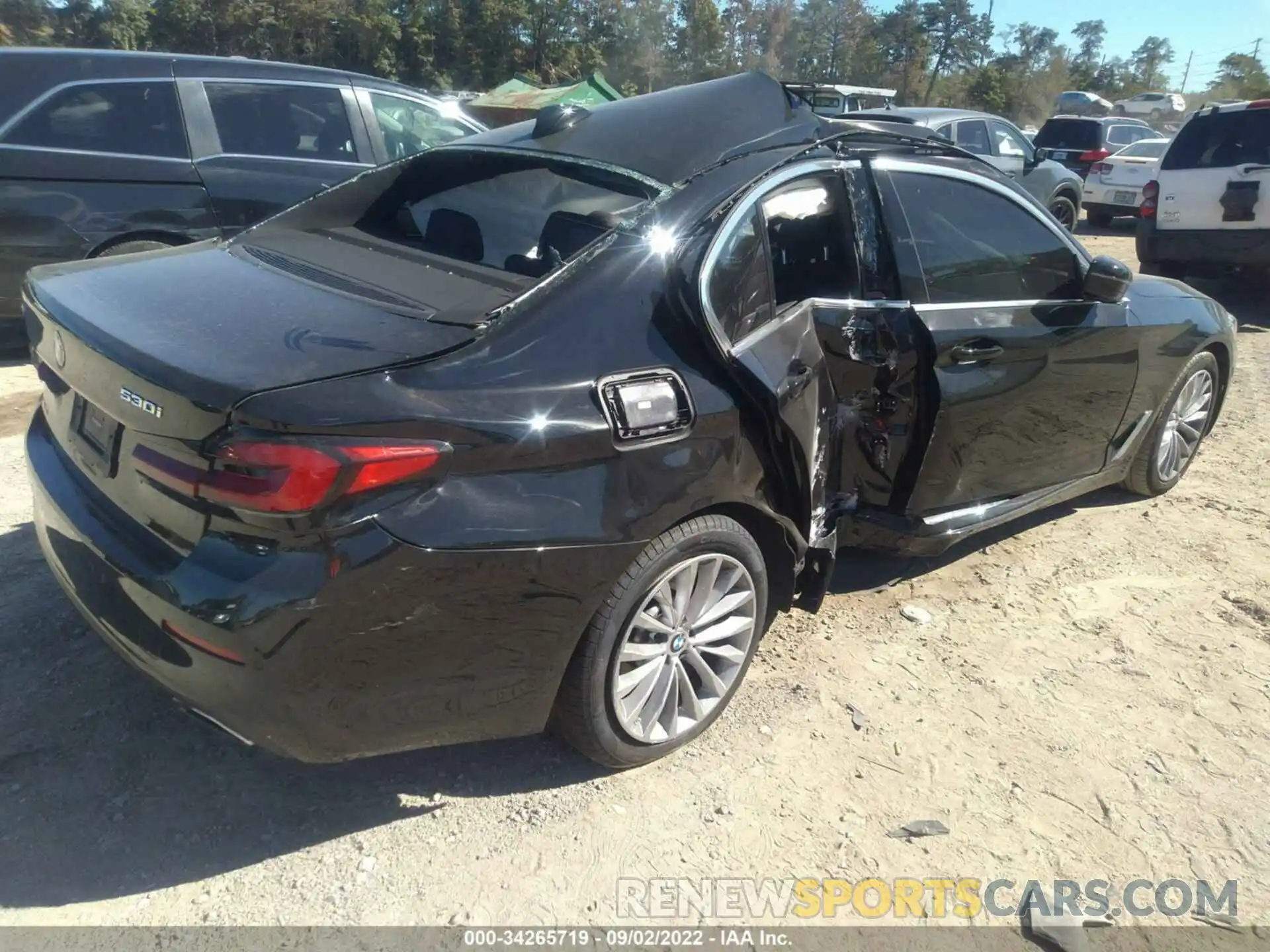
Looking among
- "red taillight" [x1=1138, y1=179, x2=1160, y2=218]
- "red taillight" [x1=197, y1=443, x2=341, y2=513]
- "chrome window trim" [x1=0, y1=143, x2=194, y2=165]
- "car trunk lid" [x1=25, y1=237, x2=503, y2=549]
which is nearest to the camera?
"red taillight" [x1=197, y1=443, x2=341, y2=513]

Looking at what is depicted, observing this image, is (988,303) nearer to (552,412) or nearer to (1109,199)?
(552,412)

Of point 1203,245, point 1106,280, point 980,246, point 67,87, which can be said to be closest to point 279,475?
point 980,246

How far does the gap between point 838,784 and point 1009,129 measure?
11.6 metres

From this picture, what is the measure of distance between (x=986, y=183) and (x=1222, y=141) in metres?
6.81

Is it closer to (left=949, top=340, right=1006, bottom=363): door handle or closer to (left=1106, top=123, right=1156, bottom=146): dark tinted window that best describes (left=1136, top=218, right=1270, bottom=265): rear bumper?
(left=949, top=340, right=1006, bottom=363): door handle

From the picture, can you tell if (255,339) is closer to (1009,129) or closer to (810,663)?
(810,663)

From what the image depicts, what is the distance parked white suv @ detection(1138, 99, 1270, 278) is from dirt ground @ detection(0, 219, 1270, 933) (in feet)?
19.5

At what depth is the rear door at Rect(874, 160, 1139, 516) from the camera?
3377 mm

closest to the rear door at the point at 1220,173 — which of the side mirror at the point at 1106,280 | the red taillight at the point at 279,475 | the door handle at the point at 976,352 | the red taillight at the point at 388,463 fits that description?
the side mirror at the point at 1106,280

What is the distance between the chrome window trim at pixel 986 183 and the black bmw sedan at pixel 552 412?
0.02m

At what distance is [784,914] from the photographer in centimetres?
243

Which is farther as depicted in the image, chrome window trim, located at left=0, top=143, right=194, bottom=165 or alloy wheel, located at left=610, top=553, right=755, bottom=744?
chrome window trim, located at left=0, top=143, right=194, bottom=165

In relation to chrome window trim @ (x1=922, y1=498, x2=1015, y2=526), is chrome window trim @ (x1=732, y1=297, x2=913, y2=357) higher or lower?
higher

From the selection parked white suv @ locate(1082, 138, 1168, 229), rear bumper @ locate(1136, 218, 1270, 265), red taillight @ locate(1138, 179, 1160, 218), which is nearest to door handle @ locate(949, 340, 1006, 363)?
rear bumper @ locate(1136, 218, 1270, 265)
